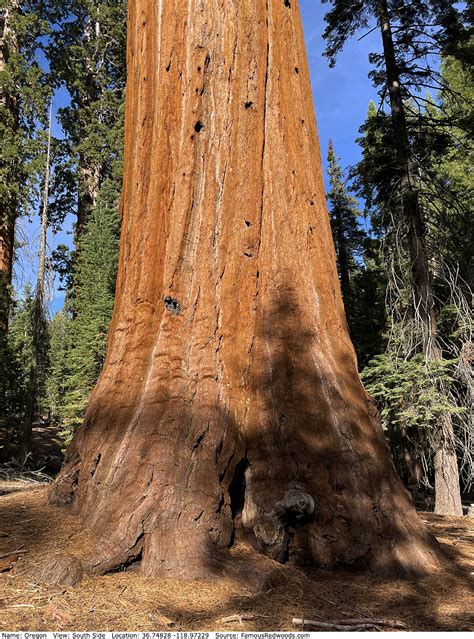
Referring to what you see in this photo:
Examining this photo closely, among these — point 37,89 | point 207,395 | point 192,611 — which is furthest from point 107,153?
point 192,611

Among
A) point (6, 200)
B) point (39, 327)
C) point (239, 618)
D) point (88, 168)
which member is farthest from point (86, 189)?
point (239, 618)

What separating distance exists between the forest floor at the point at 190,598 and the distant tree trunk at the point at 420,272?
19.6ft

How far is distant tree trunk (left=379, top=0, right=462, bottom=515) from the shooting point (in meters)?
9.04

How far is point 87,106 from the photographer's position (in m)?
22.0

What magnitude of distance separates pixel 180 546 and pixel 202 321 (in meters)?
1.63

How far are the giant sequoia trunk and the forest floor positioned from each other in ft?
0.48

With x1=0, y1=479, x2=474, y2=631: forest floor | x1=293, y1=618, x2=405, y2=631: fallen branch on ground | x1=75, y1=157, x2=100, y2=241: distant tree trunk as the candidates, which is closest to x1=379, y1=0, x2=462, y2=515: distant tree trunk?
x1=0, y1=479, x2=474, y2=631: forest floor

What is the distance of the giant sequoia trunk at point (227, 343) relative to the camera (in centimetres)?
333

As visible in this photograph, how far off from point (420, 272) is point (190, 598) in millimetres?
8441

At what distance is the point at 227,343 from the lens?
3945mm

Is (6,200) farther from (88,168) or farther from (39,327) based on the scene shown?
(88,168)

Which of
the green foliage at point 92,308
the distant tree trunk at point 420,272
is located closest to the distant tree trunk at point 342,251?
the green foliage at point 92,308

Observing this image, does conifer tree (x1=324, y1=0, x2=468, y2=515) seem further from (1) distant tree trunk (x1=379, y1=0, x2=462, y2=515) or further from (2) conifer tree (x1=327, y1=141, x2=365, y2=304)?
(2) conifer tree (x1=327, y1=141, x2=365, y2=304)

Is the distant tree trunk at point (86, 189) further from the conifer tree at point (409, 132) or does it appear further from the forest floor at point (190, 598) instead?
the forest floor at point (190, 598)
